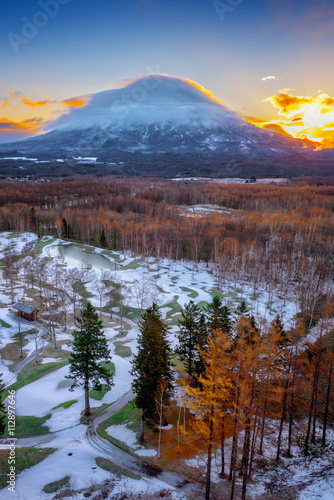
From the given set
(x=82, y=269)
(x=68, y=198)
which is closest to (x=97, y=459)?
(x=82, y=269)

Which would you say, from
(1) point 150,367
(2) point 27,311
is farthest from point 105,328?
(1) point 150,367

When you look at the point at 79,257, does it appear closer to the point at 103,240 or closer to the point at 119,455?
the point at 103,240

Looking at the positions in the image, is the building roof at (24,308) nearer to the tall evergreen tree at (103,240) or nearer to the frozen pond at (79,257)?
the frozen pond at (79,257)

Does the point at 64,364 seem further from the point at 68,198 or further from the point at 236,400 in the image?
the point at 68,198

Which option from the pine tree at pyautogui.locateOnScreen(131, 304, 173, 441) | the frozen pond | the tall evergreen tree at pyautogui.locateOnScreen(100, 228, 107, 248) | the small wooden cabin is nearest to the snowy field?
the frozen pond

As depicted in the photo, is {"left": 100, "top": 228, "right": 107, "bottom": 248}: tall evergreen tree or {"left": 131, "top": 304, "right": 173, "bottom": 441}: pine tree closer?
{"left": 131, "top": 304, "right": 173, "bottom": 441}: pine tree

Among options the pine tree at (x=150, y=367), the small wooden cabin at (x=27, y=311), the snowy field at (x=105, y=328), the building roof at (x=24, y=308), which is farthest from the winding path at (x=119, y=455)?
the building roof at (x=24, y=308)

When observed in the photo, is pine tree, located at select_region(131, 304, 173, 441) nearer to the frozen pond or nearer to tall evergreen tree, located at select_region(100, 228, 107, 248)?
the frozen pond

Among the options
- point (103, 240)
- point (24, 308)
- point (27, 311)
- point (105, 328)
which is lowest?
point (105, 328)
